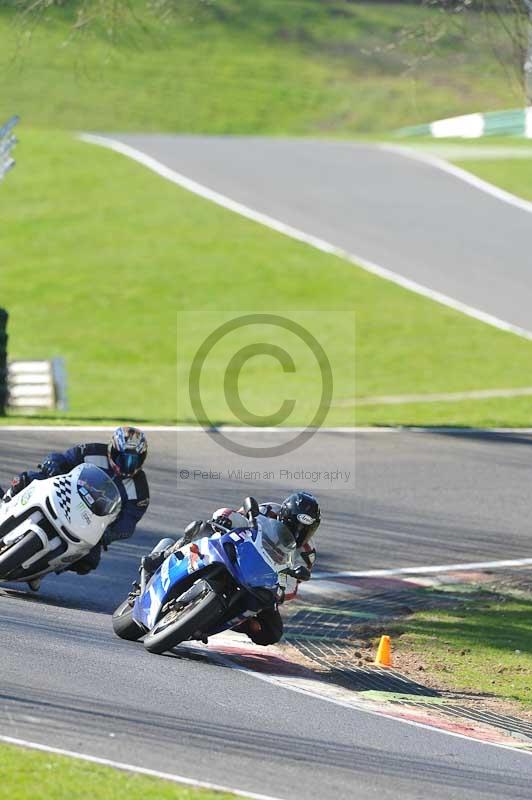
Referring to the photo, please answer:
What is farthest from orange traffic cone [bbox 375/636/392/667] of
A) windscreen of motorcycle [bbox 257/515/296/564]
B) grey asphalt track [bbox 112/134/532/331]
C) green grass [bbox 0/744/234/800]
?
grey asphalt track [bbox 112/134/532/331]

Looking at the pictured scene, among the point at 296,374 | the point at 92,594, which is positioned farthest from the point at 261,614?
the point at 296,374

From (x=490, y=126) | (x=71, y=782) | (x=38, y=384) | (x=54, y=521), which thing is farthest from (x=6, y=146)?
(x=490, y=126)

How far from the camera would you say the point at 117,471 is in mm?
10977

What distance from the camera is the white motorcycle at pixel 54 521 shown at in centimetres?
1016

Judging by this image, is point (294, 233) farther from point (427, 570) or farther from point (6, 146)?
point (427, 570)

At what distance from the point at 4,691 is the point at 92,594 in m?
3.39

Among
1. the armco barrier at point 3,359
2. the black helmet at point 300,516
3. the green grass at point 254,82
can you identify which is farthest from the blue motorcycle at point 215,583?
the green grass at point 254,82

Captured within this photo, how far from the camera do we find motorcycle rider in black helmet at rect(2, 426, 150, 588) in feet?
35.1

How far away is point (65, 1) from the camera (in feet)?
49.5

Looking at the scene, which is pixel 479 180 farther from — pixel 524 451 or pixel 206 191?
pixel 524 451

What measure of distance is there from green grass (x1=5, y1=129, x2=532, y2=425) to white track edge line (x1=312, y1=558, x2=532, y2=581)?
284 inches

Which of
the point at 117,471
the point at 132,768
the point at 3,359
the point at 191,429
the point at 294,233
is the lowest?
the point at 294,233

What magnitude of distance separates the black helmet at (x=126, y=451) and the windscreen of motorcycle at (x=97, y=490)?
1.56 feet

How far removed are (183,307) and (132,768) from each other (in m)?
23.2
